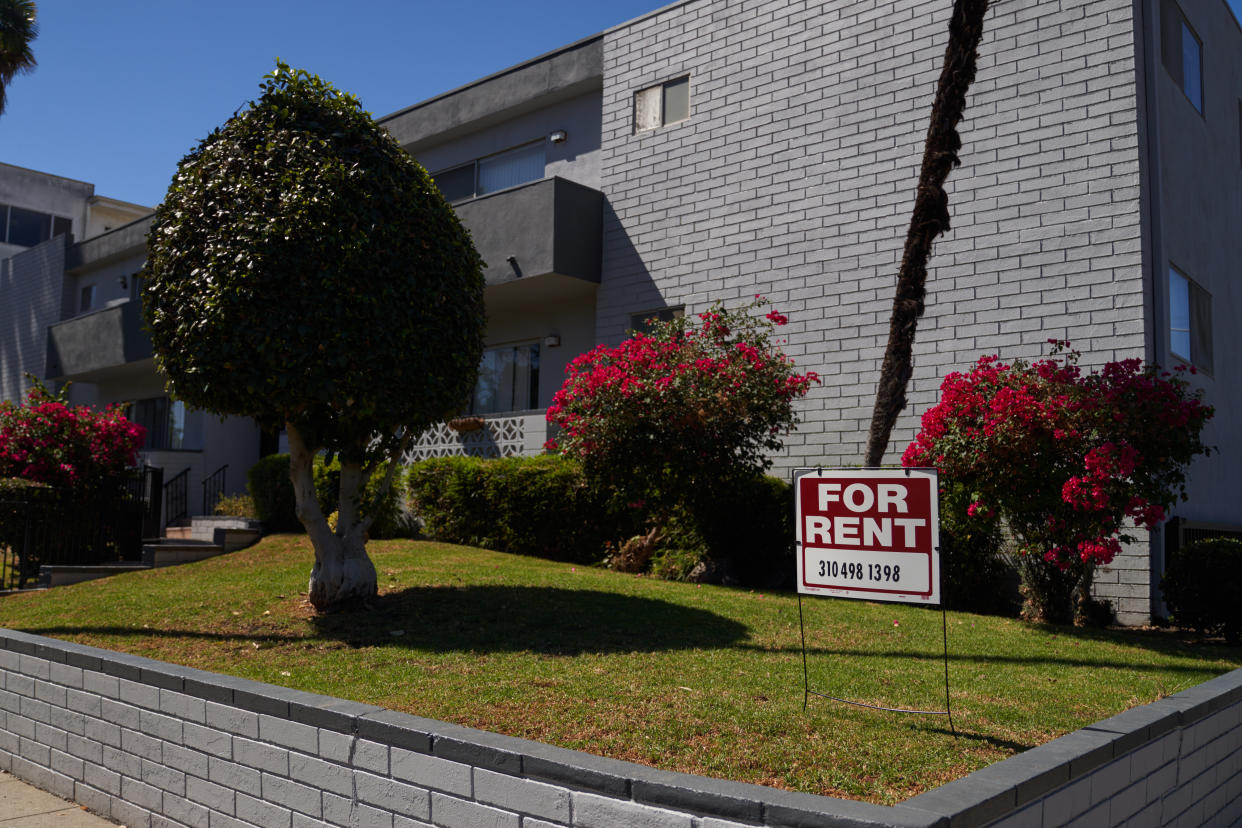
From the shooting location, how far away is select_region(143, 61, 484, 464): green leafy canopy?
735 cm

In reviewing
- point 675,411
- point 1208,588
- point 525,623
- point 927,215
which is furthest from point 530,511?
point 1208,588

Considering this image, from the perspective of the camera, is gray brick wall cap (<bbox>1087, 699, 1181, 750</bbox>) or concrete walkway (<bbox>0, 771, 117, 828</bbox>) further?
concrete walkway (<bbox>0, 771, 117, 828</bbox>)

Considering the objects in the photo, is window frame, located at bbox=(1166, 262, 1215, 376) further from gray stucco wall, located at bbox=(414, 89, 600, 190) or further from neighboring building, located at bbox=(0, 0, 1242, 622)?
gray stucco wall, located at bbox=(414, 89, 600, 190)

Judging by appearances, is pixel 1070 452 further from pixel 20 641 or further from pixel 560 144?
pixel 560 144

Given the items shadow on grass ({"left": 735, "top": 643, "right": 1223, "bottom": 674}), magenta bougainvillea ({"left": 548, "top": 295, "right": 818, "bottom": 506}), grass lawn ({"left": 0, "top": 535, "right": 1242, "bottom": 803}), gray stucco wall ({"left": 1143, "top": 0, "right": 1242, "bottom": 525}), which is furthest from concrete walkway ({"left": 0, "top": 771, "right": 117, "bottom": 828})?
gray stucco wall ({"left": 1143, "top": 0, "right": 1242, "bottom": 525})

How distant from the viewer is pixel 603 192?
15.4 m

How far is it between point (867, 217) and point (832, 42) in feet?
8.52

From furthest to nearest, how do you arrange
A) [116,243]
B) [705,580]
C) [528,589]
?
[116,243], [705,580], [528,589]

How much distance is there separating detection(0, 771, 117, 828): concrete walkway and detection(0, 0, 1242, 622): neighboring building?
8915 mm

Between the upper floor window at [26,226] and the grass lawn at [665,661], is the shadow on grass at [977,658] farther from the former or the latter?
the upper floor window at [26,226]

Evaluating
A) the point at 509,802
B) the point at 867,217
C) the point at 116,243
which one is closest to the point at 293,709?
the point at 509,802

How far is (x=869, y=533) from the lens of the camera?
4.84m

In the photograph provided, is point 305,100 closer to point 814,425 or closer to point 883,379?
point 883,379

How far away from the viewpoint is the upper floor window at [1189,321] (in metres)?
11.5
